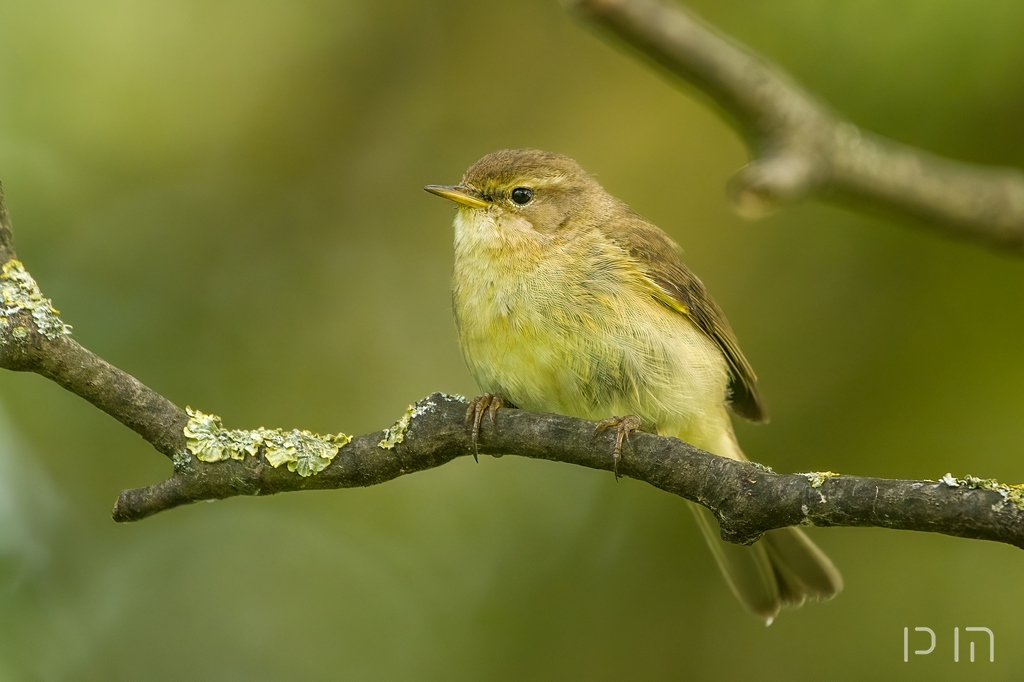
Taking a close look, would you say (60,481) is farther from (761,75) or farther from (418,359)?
(761,75)

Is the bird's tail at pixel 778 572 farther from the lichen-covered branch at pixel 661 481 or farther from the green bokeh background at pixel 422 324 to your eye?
the lichen-covered branch at pixel 661 481

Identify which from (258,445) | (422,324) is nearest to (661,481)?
(258,445)

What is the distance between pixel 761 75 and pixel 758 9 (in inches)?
104

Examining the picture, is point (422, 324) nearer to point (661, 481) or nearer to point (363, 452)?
point (363, 452)

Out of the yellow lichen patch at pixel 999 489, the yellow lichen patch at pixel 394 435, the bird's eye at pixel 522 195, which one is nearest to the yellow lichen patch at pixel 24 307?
the yellow lichen patch at pixel 394 435

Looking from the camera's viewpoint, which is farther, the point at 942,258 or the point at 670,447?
the point at 942,258

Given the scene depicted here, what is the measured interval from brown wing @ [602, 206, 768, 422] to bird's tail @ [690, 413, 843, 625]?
0.95ft

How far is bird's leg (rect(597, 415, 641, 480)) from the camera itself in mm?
3209

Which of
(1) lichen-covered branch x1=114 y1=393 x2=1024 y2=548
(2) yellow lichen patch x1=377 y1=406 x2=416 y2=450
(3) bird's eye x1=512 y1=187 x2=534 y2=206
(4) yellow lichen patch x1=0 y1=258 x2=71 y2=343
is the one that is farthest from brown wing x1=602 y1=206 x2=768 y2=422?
(4) yellow lichen patch x1=0 y1=258 x2=71 y2=343

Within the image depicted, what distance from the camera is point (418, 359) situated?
22.1 feet

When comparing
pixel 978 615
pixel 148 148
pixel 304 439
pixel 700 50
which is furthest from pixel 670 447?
pixel 148 148

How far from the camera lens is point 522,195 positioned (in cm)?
501

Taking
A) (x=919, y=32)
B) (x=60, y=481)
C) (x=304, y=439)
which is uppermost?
(x=919, y=32)

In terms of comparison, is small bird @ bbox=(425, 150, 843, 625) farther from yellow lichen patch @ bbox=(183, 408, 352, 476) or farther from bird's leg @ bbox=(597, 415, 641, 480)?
yellow lichen patch @ bbox=(183, 408, 352, 476)
